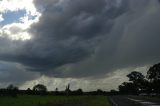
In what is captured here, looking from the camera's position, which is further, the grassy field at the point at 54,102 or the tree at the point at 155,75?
the tree at the point at 155,75

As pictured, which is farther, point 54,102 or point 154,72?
point 154,72

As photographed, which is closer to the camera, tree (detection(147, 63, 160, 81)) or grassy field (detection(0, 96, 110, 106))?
grassy field (detection(0, 96, 110, 106))

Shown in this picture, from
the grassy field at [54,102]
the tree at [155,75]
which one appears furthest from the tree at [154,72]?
the grassy field at [54,102]

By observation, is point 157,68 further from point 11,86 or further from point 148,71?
point 11,86

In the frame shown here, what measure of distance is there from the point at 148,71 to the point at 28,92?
6889 centimetres

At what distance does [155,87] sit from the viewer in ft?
487

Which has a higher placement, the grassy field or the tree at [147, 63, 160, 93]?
the tree at [147, 63, 160, 93]

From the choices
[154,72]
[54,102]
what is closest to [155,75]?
[154,72]

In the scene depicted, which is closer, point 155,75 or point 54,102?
point 54,102

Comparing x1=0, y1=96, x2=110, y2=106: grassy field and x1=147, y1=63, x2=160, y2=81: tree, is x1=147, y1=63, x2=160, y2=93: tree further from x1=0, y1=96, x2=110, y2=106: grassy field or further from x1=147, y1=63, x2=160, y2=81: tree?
x1=0, y1=96, x2=110, y2=106: grassy field

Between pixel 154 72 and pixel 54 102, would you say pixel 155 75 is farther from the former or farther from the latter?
pixel 54 102

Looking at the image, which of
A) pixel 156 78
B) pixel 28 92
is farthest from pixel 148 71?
pixel 28 92

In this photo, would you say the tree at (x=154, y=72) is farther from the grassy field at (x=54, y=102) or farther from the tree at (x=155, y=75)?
the grassy field at (x=54, y=102)

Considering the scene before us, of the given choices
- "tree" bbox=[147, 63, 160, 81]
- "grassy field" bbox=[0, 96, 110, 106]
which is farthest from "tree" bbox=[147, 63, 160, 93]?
"grassy field" bbox=[0, 96, 110, 106]
